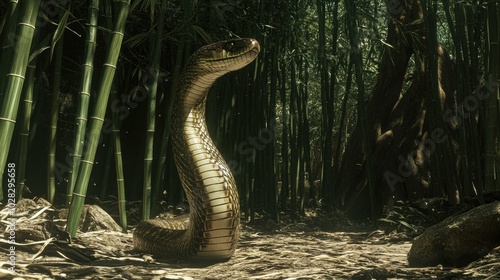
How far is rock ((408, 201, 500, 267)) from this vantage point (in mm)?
2217

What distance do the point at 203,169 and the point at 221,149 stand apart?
241cm

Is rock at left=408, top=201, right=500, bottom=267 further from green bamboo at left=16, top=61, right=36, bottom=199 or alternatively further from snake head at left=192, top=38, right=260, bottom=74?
green bamboo at left=16, top=61, right=36, bottom=199

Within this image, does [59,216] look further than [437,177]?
No

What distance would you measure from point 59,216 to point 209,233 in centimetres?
119

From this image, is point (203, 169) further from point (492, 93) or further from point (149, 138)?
point (492, 93)

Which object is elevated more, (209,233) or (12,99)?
(12,99)

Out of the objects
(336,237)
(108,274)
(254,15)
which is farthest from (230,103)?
(108,274)

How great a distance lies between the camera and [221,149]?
5039mm

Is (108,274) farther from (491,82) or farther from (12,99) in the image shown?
(491,82)

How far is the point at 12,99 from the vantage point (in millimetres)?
1988

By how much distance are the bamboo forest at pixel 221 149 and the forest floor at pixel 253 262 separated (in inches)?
0.5

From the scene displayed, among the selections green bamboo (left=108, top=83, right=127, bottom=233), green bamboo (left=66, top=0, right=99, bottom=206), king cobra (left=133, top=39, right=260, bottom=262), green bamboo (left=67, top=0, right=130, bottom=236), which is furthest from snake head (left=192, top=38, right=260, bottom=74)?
green bamboo (left=108, top=83, right=127, bottom=233)

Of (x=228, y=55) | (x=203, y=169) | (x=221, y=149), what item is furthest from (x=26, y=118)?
(x=221, y=149)

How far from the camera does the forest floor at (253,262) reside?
206 cm
